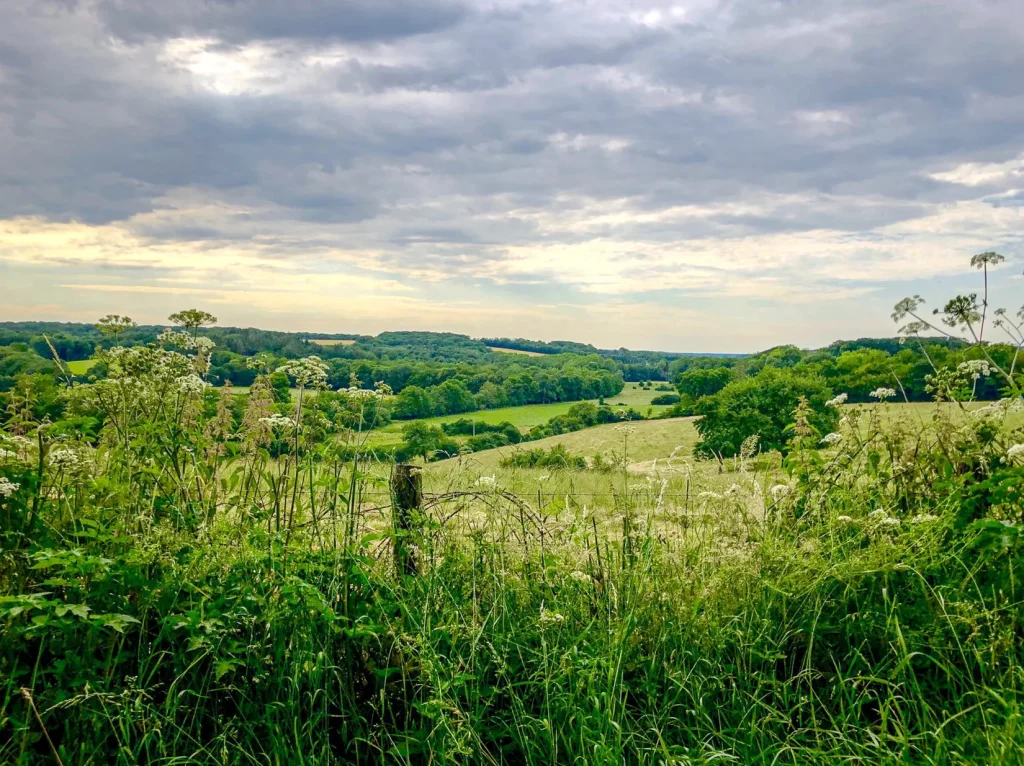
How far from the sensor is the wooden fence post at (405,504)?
4.17 meters

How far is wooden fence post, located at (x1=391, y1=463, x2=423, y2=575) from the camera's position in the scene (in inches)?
164

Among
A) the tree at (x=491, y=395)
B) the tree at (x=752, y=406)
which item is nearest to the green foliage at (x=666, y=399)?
the tree at (x=752, y=406)

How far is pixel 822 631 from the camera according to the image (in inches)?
154

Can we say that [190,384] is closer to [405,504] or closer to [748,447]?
[405,504]

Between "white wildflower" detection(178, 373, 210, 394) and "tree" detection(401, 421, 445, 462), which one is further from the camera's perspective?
"tree" detection(401, 421, 445, 462)

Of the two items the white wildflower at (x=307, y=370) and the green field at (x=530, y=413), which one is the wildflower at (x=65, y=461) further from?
the green field at (x=530, y=413)

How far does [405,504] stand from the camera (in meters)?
4.44

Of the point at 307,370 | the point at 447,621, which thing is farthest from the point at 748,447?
the point at 307,370

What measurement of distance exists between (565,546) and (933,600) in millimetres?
2252

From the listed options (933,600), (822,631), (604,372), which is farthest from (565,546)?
(604,372)

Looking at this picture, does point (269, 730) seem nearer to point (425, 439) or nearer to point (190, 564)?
point (190, 564)

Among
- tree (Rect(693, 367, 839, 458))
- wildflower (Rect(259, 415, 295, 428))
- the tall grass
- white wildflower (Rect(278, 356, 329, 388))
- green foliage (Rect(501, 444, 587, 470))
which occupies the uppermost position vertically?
white wildflower (Rect(278, 356, 329, 388))

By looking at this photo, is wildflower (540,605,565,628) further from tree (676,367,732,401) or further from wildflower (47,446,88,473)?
tree (676,367,732,401)

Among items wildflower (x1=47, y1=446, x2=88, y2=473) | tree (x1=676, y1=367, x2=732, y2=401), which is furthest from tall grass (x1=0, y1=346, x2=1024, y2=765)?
tree (x1=676, y1=367, x2=732, y2=401)
